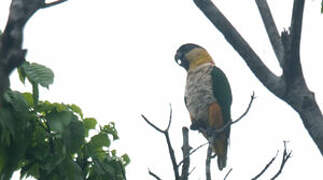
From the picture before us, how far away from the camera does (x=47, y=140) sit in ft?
9.11

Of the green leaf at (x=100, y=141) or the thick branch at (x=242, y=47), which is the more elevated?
the thick branch at (x=242, y=47)

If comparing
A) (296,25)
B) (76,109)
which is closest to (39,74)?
(76,109)

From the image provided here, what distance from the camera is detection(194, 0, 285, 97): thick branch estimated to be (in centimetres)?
337

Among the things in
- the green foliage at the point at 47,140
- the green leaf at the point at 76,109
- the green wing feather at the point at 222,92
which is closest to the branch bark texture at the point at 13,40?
the green foliage at the point at 47,140

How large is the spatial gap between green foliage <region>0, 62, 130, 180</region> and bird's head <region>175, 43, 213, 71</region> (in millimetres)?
3444

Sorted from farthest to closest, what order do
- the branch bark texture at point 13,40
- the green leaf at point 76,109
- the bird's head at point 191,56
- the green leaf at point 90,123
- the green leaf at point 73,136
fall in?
the bird's head at point 191,56 < the green leaf at point 90,123 < the green leaf at point 76,109 < the green leaf at point 73,136 < the branch bark texture at point 13,40

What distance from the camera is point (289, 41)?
3135 mm

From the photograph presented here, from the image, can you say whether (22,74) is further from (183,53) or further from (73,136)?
(183,53)

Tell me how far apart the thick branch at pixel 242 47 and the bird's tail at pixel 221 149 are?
2694 mm

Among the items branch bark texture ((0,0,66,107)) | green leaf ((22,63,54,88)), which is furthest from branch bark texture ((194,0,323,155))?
branch bark texture ((0,0,66,107))

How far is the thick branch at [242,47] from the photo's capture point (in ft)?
11.0

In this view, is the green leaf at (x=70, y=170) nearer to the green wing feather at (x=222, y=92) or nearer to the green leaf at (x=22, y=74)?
the green leaf at (x=22, y=74)

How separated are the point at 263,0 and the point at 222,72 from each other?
2475 millimetres

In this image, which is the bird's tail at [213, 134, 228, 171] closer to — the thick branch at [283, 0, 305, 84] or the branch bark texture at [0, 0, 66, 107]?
the thick branch at [283, 0, 305, 84]
